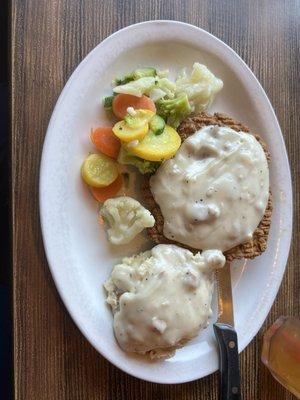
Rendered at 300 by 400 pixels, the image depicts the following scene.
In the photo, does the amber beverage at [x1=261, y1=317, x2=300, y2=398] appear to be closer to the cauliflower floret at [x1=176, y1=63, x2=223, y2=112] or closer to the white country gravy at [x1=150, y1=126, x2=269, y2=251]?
the white country gravy at [x1=150, y1=126, x2=269, y2=251]

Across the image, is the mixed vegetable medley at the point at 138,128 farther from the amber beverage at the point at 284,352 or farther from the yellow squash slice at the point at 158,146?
the amber beverage at the point at 284,352

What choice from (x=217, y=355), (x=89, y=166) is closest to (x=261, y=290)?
(x=217, y=355)

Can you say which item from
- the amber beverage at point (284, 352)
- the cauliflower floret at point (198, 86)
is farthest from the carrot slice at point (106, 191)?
the amber beverage at point (284, 352)

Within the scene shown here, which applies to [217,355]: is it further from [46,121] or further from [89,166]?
[46,121]

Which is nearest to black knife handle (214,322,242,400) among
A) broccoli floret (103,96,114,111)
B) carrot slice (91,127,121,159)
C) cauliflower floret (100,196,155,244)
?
cauliflower floret (100,196,155,244)

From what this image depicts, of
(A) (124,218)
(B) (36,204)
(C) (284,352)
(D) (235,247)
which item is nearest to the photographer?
(B) (36,204)

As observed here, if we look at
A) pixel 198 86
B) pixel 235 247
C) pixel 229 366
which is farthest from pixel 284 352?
pixel 198 86

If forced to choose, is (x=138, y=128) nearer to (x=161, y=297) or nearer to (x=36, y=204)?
(x=36, y=204)
